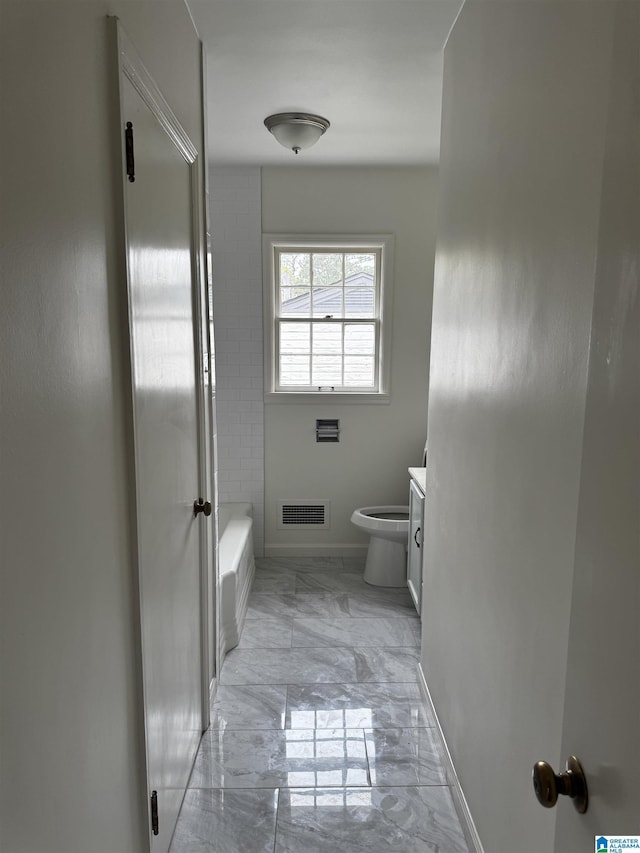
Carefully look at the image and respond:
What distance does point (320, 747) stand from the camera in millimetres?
2580

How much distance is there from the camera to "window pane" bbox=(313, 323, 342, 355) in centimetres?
468

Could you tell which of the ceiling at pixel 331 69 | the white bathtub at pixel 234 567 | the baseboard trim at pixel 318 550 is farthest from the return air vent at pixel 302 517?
the ceiling at pixel 331 69

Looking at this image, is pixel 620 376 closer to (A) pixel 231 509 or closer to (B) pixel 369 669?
(B) pixel 369 669

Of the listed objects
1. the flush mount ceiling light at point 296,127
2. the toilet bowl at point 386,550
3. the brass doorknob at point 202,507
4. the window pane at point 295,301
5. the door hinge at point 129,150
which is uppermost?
the flush mount ceiling light at point 296,127

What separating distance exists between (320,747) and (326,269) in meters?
3.16

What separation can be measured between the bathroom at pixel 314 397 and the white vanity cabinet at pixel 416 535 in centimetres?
86

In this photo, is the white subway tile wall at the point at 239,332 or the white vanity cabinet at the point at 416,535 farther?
the white subway tile wall at the point at 239,332

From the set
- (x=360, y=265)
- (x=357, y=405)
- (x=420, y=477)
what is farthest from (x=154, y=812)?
(x=360, y=265)

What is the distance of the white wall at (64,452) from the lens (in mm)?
961

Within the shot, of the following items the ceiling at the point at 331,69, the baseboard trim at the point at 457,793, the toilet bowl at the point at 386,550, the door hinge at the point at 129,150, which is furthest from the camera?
the toilet bowl at the point at 386,550

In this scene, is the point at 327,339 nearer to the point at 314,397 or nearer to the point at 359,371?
the point at 359,371

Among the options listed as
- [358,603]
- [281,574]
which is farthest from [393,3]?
[281,574]

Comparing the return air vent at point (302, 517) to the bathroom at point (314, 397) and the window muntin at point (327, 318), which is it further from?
the window muntin at point (327, 318)

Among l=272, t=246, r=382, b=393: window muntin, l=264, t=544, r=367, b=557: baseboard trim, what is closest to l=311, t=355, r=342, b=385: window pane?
l=272, t=246, r=382, b=393: window muntin
